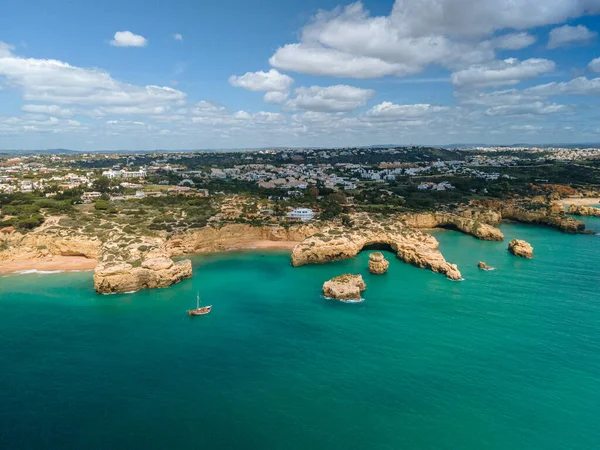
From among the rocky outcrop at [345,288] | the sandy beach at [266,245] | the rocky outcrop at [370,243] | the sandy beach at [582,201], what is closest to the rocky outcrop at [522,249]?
the rocky outcrop at [370,243]

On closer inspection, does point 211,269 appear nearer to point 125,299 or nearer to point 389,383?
point 125,299

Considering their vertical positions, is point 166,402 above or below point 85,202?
below

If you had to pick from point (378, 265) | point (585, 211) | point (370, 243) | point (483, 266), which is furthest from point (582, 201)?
point (378, 265)

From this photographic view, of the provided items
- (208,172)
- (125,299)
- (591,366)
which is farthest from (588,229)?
(208,172)

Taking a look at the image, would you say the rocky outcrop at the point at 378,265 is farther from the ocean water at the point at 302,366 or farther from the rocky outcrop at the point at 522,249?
the rocky outcrop at the point at 522,249

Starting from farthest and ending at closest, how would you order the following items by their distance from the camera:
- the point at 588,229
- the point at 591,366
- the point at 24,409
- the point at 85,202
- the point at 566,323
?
the point at 85,202, the point at 588,229, the point at 566,323, the point at 591,366, the point at 24,409

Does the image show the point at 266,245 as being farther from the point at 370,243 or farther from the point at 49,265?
the point at 49,265

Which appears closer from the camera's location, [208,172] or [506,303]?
[506,303]

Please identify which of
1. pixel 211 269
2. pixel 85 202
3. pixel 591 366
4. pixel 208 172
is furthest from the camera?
pixel 208 172
